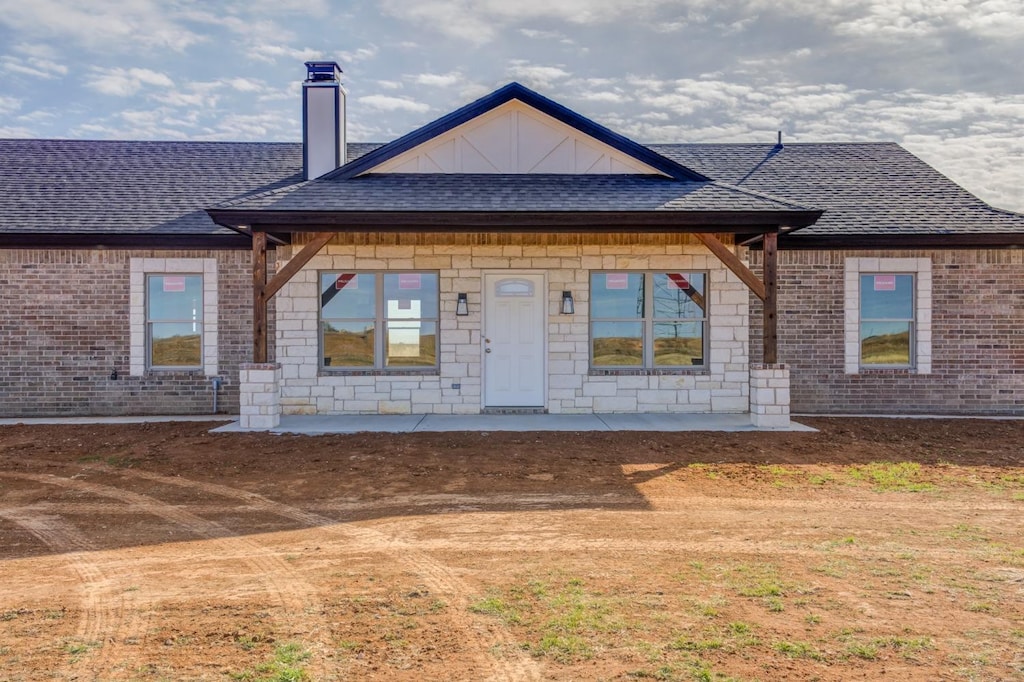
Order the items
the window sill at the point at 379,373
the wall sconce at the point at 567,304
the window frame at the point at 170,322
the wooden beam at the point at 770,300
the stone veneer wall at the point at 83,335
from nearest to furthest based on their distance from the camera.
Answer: the wooden beam at the point at 770,300, the wall sconce at the point at 567,304, the window sill at the point at 379,373, the stone veneer wall at the point at 83,335, the window frame at the point at 170,322

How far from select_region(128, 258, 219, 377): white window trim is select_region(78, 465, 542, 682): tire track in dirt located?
3962mm

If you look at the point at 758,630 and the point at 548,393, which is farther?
the point at 548,393

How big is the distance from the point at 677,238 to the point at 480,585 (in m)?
8.42

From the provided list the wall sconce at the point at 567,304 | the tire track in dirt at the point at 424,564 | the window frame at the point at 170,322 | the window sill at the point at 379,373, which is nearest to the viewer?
the tire track in dirt at the point at 424,564

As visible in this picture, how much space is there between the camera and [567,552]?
5.12 metres

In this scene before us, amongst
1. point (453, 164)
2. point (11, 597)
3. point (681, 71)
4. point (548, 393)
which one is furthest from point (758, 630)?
point (681, 71)

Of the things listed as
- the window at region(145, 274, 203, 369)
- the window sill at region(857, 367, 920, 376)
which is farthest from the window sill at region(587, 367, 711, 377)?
the window at region(145, 274, 203, 369)

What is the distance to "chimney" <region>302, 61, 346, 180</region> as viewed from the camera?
12930 millimetres

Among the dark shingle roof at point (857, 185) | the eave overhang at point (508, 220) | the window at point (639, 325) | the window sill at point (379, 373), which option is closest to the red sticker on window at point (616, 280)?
the window at point (639, 325)

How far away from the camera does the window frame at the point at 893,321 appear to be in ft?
39.6

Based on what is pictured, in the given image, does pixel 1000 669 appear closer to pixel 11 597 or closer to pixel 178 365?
pixel 11 597

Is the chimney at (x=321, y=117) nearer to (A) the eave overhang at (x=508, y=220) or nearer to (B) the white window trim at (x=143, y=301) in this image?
(B) the white window trim at (x=143, y=301)

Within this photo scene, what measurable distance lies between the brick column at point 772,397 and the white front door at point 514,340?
11.2 feet

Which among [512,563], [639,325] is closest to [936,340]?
[639,325]
